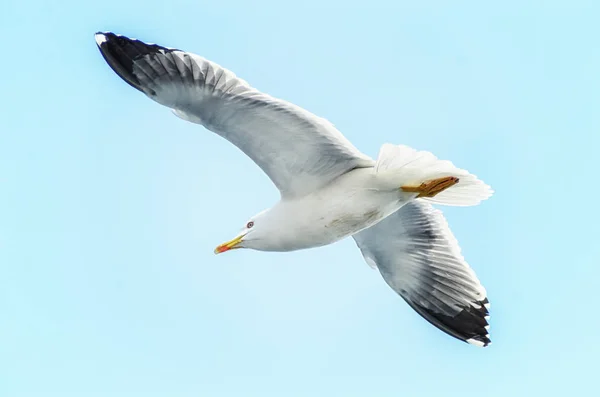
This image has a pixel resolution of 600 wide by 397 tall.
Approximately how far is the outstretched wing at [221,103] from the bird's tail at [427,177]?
0.36 metres

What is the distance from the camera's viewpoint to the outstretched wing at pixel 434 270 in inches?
371

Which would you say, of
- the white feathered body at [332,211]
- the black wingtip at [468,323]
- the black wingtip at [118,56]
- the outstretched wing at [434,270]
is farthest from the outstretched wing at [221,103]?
the black wingtip at [468,323]

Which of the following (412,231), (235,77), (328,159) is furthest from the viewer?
(412,231)

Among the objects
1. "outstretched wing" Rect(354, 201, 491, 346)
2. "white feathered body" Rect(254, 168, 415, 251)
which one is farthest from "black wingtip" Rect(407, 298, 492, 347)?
"white feathered body" Rect(254, 168, 415, 251)

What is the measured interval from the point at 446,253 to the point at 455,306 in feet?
1.59

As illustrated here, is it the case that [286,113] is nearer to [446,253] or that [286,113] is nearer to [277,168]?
[277,168]

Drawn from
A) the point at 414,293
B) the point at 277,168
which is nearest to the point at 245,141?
the point at 277,168

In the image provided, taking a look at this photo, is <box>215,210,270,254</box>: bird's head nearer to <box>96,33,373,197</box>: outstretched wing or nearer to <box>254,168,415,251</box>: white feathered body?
<box>254,168,415,251</box>: white feathered body

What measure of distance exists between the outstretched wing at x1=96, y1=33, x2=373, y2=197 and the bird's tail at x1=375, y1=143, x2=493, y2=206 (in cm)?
36

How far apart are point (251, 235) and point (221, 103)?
1.26 m

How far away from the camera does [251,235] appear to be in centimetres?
841

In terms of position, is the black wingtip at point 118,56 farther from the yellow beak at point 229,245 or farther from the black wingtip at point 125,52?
the yellow beak at point 229,245

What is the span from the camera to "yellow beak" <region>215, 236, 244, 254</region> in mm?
8492

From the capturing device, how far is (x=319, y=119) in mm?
7859
